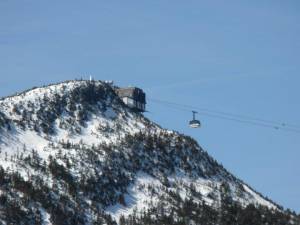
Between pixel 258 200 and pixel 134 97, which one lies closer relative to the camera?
pixel 258 200

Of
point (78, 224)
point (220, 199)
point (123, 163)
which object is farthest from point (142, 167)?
point (78, 224)

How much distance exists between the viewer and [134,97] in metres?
151

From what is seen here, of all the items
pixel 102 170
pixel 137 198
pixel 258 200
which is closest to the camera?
pixel 137 198

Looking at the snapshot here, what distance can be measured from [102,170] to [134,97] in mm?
34265

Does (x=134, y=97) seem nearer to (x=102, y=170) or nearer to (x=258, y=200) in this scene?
(x=258, y=200)

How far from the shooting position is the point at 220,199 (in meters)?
124

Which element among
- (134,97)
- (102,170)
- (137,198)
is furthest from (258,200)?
(134,97)

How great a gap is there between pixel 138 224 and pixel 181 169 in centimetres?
2271

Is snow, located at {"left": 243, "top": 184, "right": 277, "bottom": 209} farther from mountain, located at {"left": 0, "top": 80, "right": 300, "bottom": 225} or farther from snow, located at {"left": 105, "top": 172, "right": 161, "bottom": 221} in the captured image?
snow, located at {"left": 105, "top": 172, "right": 161, "bottom": 221}

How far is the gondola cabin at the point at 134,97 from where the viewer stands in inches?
→ 5896

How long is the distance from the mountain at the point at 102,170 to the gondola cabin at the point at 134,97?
4.57 m

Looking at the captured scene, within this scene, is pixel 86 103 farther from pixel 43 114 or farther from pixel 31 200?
pixel 31 200

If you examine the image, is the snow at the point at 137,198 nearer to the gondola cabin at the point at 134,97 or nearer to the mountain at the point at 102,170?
the mountain at the point at 102,170

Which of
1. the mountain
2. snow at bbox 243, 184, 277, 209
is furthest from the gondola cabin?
snow at bbox 243, 184, 277, 209
